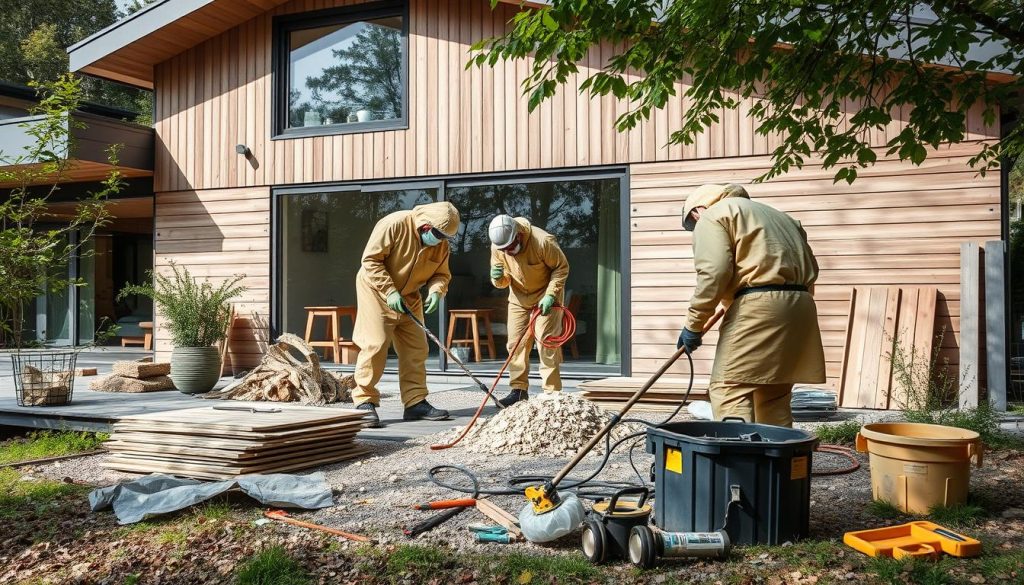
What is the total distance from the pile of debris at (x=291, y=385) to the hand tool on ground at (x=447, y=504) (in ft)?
13.0

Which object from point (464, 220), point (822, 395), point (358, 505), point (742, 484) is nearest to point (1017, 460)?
point (822, 395)

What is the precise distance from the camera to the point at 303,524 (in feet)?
11.9

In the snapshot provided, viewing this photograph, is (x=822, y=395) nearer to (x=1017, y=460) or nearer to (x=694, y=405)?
(x=694, y=405)

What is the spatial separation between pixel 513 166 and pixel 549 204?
1.16 metres

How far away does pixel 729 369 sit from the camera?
12.7 feet

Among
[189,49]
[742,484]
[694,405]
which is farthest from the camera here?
[189,49]

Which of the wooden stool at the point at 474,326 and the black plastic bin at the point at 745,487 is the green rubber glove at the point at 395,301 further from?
the wooden stool at the point at 474,326

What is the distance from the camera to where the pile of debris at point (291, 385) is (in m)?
7.71

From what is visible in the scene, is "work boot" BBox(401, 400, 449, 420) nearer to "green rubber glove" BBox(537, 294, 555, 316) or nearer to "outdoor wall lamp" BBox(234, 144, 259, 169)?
"green rubber glove" BBox(537, 294, 555, 316)

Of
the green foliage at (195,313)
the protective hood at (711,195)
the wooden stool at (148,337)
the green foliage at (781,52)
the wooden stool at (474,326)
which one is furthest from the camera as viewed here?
the wooden stool at (148,337)

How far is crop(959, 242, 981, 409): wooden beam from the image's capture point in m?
7.00

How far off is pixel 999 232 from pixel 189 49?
352 inches

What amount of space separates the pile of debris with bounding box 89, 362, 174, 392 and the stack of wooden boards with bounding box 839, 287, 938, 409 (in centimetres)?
650

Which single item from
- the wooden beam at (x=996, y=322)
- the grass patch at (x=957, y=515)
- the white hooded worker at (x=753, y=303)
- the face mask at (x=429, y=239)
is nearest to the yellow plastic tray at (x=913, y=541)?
the grass patch at (x=957, y=515)
